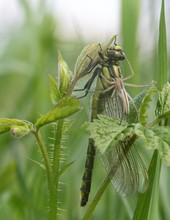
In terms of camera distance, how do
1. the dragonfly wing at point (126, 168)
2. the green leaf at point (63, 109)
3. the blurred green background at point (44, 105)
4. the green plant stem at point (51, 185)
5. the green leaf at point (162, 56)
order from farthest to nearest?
the blurred green background at point (44, 105) → the green leaf at point (162, 56) → the dragonfly wing at point (126, 168) → the green plant stem at point (51, 185) → the green leaf at point (63, 109)

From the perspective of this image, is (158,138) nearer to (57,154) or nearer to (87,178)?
(57,154)

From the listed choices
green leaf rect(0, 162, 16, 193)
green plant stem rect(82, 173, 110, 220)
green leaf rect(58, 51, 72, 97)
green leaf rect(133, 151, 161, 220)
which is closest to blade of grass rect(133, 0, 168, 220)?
green leaf rect(133, 151, 161, 220)

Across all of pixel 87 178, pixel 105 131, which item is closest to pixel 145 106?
pixel 105 131

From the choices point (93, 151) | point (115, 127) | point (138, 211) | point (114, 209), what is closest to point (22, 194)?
point (114, 209)

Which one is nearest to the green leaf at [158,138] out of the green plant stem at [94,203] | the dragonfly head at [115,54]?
the green plant stem at [94,203]

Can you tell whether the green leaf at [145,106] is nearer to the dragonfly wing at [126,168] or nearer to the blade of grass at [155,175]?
the dragonfly wing at [126,168]

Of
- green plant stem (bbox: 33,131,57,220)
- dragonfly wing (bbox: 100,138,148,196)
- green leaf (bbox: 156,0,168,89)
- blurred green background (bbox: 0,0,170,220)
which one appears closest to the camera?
green plant stem (bbox: 33,131,57,220)

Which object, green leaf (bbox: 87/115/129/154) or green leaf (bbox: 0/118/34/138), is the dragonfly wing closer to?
green leaf (bbox: 87/115/129/154)
